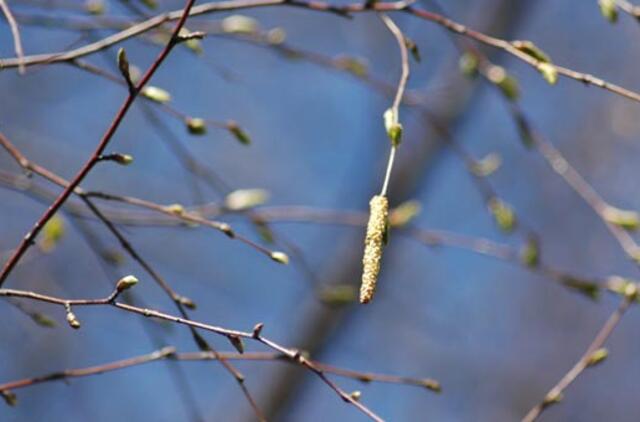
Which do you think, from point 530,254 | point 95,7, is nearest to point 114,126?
point 95,7

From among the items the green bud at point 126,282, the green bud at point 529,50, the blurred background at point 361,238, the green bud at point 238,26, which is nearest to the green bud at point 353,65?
the green bud at point 238,26

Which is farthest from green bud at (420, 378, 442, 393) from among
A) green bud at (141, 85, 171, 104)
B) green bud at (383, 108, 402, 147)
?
green bud at (141, 85, 171, 104)

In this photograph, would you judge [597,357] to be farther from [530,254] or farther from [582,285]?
[530,254]

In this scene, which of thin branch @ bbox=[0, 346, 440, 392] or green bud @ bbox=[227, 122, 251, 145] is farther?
green bud @ bbox=[227, 122, 251, 145]

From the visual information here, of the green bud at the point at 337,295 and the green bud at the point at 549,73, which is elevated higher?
the green bud at the point at 549,73

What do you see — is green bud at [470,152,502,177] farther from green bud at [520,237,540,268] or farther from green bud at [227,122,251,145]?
green bud at [227,122,251,145]

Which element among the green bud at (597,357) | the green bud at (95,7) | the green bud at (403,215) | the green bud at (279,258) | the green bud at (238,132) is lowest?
the green bud at (597,357)

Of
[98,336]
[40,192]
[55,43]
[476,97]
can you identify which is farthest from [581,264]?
[40,192]

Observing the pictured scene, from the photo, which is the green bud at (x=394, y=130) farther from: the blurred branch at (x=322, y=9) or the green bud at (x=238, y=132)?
the green bud at (x=238, y=132)
